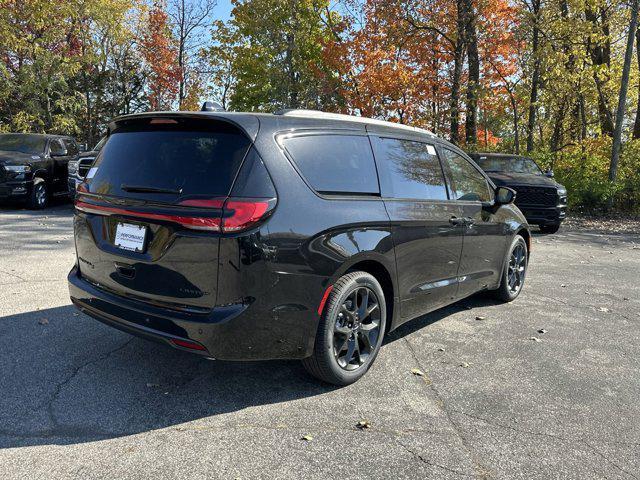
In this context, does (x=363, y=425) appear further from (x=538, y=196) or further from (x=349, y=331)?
(x=538, y=196)

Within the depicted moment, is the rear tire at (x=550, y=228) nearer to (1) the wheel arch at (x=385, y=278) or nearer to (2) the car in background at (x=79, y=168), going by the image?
(1) the wheel arch at (x=385, y=278)

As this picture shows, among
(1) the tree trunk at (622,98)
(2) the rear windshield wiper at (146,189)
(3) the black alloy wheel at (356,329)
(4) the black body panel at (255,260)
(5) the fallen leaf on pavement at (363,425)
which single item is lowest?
(5) the fallen leaf on pavement at (363,425)

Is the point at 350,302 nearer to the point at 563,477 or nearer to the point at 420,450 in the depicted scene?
the point at 420,450

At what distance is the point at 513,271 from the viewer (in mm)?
5805

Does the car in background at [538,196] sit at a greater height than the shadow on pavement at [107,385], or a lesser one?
greater

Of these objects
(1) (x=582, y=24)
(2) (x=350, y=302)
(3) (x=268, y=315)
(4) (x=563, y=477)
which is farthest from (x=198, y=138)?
(1) (x=582, y=24)

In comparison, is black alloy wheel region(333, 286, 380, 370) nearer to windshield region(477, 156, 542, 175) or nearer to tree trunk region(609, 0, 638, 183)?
windshield region(477, 156, 542, 175)

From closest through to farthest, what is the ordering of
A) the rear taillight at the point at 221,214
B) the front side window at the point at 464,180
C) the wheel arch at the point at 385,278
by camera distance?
the rear taillight at the point at 221,214 < the wheel arch at the point at 385,278 < the front side window at the point at 464,180

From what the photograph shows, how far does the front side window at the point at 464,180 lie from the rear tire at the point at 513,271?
34.1 inches

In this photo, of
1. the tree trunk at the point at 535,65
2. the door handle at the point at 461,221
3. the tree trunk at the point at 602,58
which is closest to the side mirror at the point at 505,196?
the door handle at the point at 461,221

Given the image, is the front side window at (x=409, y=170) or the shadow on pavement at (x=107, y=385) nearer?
the shadow on pavement at (x=107, y=385)

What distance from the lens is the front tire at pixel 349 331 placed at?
3.24 m

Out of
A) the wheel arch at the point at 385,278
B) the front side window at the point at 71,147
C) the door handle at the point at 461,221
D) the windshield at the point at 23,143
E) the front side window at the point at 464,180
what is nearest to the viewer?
the wheel arch at the point at 385,278

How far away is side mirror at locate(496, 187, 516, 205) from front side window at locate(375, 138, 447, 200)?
949 mm
